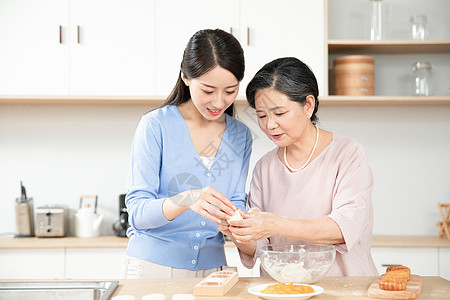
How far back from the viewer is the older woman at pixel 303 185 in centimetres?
157

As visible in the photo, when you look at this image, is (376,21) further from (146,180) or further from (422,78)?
(146,180)

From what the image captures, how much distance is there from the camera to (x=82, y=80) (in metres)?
3.18

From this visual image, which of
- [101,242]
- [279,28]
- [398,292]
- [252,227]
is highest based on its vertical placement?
[279,28]

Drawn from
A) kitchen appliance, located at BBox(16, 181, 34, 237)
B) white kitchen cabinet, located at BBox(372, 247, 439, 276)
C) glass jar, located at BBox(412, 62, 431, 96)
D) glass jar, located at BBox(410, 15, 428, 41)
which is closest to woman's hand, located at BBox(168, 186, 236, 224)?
white kitchen cabinet, located at BBox(372, 247, 439, 276)

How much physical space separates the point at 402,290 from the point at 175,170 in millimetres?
787

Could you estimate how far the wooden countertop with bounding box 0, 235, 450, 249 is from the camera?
3.06m

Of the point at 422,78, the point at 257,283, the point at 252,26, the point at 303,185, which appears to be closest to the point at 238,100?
the point at 252,26

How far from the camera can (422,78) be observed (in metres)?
3.30

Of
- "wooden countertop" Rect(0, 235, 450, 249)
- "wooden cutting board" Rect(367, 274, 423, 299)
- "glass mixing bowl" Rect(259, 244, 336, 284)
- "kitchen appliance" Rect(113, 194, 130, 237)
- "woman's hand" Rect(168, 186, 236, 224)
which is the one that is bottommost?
"wooden countertop" Rect(0, 235, 450, 249)

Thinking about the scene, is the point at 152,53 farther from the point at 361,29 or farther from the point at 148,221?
the point at 148,221

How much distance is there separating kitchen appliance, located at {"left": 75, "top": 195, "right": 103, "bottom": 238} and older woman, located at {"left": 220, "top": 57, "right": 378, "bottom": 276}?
1.78 meters

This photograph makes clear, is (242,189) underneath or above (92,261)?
above

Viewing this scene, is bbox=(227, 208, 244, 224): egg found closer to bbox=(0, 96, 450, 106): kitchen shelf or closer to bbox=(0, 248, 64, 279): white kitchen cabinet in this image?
bbox=(0, 96, 450, 106): kitchen shelf

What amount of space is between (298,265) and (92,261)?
195 centimetres
